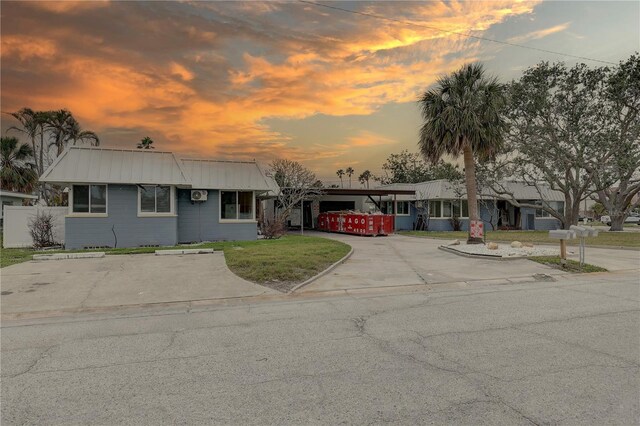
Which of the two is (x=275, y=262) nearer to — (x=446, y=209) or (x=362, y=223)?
(x=362, y=223)

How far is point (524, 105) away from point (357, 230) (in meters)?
17.4

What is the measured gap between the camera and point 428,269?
40.3 ft

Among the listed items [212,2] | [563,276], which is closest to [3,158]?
[212,2]

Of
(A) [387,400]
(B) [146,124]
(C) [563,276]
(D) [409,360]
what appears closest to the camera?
(A) [387,400]

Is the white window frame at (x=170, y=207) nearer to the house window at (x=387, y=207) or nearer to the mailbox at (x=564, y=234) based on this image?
the mailbox at (x=564, y=234)

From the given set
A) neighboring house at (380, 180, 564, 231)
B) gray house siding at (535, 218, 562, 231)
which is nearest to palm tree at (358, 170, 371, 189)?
neighboring house at (380, 180, 564, 231)

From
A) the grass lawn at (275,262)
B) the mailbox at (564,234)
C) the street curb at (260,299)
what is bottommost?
the street curb at (260,299)

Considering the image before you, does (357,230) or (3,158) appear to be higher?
(3,158)

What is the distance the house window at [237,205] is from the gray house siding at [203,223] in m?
0.34

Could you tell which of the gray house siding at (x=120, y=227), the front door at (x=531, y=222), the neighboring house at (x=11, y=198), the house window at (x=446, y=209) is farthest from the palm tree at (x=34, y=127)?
the front door at (x=531, y=222)

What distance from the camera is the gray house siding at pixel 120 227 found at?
663 inches

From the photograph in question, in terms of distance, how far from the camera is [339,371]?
431cm

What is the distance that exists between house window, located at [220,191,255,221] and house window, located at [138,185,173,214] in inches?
114

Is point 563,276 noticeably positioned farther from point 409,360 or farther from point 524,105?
point 524,105
